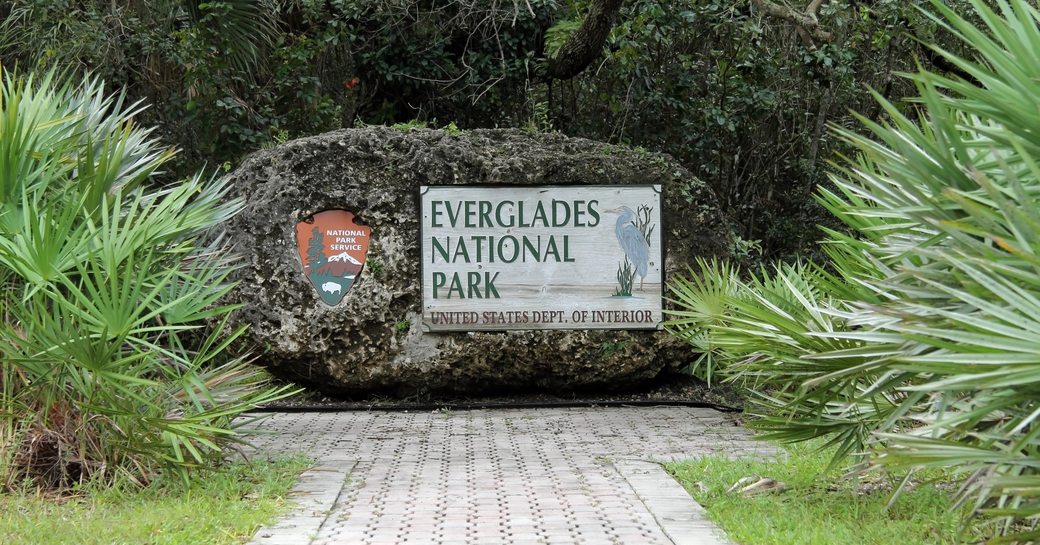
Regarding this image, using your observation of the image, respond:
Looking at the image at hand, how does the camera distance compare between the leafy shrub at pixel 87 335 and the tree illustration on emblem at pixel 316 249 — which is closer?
the leafy shrub at pixel 87 335

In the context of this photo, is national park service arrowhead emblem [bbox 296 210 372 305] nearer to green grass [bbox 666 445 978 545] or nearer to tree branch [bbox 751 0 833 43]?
green grass [bbox 666 445 978 545]

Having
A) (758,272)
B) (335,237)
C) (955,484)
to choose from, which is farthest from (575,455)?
(758,272)

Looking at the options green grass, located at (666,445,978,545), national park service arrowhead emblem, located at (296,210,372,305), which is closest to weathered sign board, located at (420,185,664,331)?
national park service arrowhead emblem, located at (296,210,372,305)

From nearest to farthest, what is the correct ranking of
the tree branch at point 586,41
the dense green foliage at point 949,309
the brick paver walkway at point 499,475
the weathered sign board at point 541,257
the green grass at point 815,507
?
the dense green foliage at point 949,309 < the green grass at point 815,507 < the brick paver walkway at point 499,475 < the weathered sign board at point 541,257 < the tree branch at point 586,41

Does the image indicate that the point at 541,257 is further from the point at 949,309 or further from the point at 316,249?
the point at 949,309

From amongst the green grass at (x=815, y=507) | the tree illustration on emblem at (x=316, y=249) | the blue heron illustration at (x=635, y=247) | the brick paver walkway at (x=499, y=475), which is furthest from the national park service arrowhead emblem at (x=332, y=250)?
the green grass at (x=815, y=507)

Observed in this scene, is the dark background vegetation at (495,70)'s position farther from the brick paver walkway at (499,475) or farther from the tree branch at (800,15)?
the brick paver walkway at (499,475)

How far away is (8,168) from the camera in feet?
16.1

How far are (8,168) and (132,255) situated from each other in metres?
0.91

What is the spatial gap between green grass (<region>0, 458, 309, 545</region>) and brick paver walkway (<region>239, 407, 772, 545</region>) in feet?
0.47

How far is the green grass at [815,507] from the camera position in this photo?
3797 millimetres

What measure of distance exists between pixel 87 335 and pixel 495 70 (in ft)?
24.0

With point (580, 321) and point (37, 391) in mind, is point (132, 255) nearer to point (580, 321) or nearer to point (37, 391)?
point (37, 391)

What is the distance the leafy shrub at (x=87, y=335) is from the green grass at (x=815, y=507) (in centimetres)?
220
